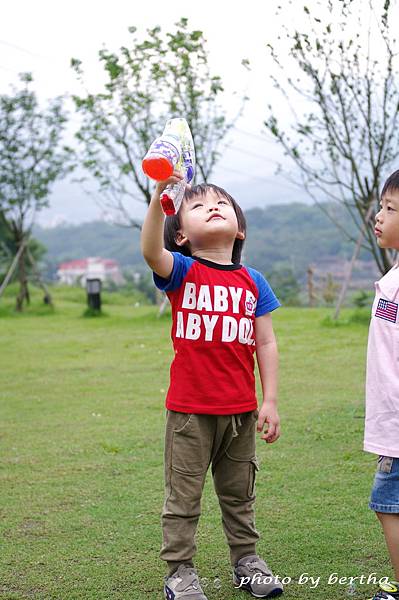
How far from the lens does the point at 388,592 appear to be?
2.83 m

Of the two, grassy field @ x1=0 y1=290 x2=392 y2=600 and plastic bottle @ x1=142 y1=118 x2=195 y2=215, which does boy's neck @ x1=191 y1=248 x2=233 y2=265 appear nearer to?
plastic bottle @ x1=142 y1=118 x2=195 y2=215

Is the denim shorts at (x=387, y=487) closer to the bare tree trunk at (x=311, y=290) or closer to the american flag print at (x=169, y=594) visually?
the american flag print at (x=169, y=594)

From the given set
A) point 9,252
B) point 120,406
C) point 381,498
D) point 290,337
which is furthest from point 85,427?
point 9,252

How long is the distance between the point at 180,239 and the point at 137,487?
1.72 metres

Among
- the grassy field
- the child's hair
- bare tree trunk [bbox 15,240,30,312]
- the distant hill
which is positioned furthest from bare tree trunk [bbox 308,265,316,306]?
the child's hair

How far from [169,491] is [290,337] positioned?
25.7ft

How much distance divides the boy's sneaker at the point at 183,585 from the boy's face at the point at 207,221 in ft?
3.64

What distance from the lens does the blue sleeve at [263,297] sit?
10.1 ft

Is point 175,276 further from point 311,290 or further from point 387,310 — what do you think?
point 311,290

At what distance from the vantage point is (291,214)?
113 feet

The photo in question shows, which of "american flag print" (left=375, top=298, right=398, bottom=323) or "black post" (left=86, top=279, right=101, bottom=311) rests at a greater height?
"american flag print" (left=375, top=298, right=398, bottom=323)

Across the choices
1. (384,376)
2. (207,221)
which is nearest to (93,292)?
(207,221)

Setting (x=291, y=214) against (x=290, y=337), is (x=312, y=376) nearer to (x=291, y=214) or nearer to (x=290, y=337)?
(x=290, y=337)

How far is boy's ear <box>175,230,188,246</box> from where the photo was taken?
10.2 feet
